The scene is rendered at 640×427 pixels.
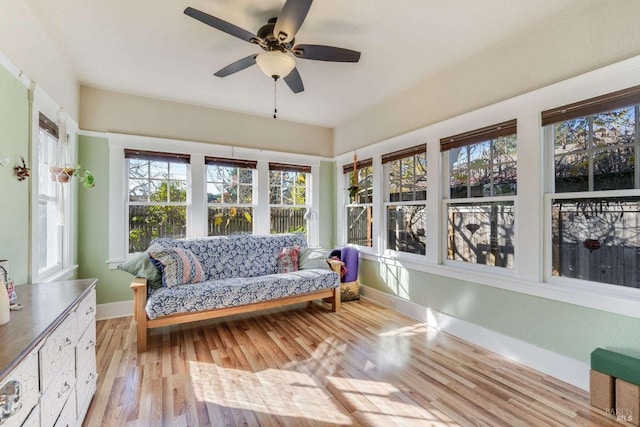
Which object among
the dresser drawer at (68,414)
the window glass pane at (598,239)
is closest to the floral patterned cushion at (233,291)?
the dresser drawer at (68,414)

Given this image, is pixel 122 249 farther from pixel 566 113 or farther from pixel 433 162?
pixel 566 113

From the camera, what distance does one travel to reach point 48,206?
9.12 ft

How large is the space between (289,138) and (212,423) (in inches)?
150

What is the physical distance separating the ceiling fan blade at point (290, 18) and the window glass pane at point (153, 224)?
9.20 ft

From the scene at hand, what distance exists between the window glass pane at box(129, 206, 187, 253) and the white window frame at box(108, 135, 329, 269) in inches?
3.1

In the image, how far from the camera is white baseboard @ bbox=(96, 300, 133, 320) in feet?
11.4

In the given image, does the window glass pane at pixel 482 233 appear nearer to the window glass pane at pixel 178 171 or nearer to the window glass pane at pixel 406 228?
the window glass pane at pixel 406 228

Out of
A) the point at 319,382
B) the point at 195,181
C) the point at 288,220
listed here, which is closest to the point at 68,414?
the point at 319,382

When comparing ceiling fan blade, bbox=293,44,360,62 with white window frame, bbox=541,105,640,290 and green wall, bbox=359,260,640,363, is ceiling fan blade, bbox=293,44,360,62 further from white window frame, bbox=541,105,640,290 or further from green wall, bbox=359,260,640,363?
green wall, bbox=359,260,640,363

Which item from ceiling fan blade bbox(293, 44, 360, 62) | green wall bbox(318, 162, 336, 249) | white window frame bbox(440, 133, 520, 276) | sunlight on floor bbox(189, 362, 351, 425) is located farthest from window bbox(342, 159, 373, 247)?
sunlight on floor bbox(189, 362, 351, 425)

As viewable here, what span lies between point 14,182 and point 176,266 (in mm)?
1429

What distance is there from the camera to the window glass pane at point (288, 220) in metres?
4.60

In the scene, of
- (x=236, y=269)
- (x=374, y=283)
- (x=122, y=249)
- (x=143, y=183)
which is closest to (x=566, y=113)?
(x=374, y=283)

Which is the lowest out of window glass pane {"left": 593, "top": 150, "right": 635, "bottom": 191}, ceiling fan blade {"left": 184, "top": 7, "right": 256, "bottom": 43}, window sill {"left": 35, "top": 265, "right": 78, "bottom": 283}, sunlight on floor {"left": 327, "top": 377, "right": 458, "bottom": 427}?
sunlight on floor {"left": 327, "top": 377, "right": 458, "bottom": 427}
